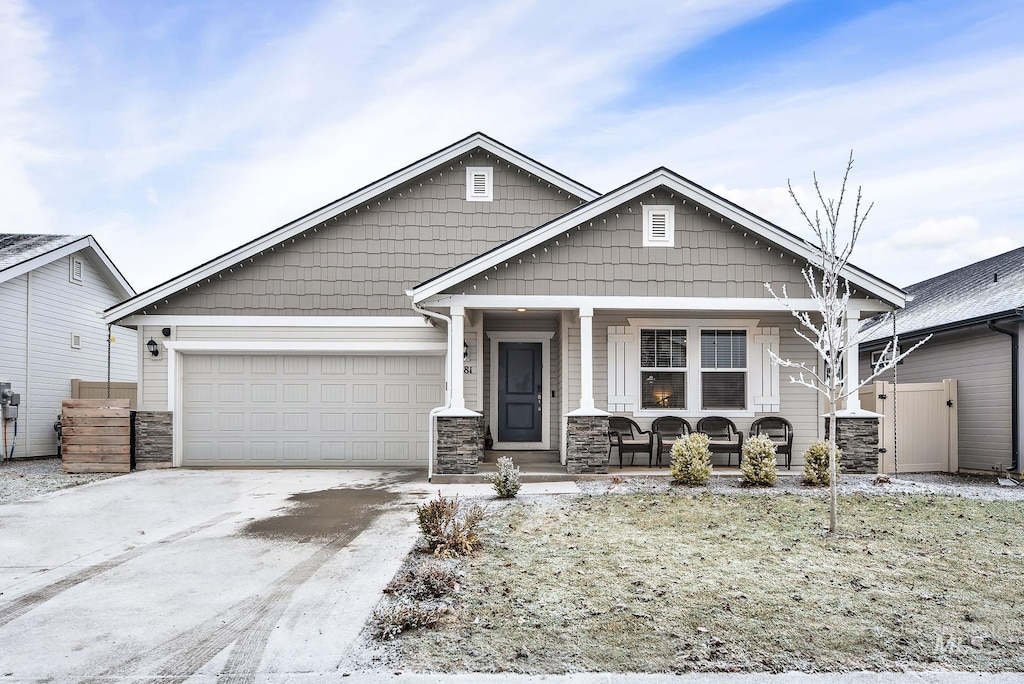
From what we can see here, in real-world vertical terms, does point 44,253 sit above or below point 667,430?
above

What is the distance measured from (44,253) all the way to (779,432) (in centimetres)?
1546

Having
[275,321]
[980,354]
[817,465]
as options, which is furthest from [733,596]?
[980,354]

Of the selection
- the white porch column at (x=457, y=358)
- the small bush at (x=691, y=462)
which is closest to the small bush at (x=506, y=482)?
the white porch column at (x=457, y=358)

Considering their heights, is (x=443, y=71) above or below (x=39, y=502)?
above

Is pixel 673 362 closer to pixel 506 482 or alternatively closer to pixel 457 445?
pixel 457 445

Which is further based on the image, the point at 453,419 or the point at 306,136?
the point at 306,136

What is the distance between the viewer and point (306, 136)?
1766 centimetres

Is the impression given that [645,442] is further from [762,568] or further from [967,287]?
[967,287]

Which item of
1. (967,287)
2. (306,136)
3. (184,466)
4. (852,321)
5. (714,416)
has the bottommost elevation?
(184,466)

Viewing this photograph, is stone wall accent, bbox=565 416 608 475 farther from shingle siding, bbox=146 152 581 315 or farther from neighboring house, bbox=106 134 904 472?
shingle siding, bbox=146 152 581 315

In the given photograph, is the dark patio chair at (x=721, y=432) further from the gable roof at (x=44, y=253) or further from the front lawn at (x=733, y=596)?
the gable roof at (x=44, y=253)

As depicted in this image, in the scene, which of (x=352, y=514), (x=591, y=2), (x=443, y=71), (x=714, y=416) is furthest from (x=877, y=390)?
(x=443, y=71)

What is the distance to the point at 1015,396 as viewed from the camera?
37.1 feet

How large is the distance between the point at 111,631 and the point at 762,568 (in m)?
4.49
